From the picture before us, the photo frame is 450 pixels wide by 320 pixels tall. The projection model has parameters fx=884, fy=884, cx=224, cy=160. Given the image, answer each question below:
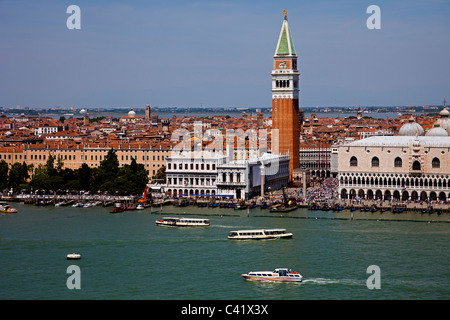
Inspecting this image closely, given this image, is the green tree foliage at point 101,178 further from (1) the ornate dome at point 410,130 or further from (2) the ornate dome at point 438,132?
(2) the ornate dome at point 438,132

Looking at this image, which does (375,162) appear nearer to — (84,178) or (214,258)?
(84,178)

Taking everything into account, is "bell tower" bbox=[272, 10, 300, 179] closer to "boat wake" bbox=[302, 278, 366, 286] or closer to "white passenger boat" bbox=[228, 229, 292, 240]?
"white passenger boat" bbox=[228, 229, 292, 240]

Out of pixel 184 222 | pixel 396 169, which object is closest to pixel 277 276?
pixel 184 222

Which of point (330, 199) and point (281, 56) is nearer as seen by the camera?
point (330, 199)

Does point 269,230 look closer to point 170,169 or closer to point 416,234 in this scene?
point 416,234

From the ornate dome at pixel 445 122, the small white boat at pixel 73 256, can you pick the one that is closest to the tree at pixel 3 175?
the small white boat at pixel 73 256
